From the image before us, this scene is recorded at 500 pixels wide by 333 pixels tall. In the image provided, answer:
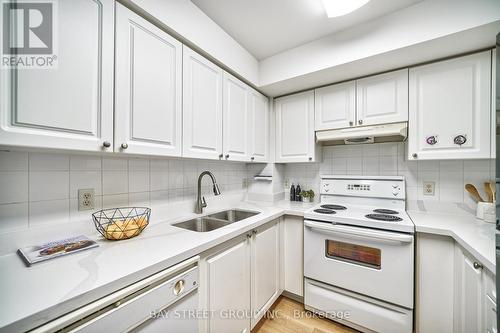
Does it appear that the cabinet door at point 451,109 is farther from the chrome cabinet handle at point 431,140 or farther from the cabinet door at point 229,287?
the cabinet door at point 229,287

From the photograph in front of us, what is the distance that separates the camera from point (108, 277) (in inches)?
27.8

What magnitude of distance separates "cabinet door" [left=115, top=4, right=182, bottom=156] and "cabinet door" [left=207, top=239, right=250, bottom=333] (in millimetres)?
725

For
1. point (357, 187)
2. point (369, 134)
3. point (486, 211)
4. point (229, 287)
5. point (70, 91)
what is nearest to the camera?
point (70, 91)

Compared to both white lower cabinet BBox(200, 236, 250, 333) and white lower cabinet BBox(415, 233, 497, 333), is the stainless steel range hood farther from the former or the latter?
white lower cabinet BBox(200, 236, 250, 333)

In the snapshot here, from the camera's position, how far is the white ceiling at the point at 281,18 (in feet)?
4.47

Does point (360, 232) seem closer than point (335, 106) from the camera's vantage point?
Yes

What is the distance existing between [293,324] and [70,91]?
83.8 inches

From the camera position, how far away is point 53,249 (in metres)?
0.90

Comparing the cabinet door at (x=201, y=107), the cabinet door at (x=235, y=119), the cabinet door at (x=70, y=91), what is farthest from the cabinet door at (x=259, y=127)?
the cabinet door at (x=70, y=91)

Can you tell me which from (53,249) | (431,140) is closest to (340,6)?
(431,140)

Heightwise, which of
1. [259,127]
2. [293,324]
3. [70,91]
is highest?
[259,127]

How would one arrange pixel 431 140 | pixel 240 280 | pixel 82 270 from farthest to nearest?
1. pixel 431 140
2. pixel 240 280
3. pixel 82 270

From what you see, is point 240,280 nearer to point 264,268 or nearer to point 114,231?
point 264,268

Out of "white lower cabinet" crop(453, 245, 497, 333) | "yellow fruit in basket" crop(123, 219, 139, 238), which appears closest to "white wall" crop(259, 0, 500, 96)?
"white lower cabinet" crop(453, 245, 497, 333)
